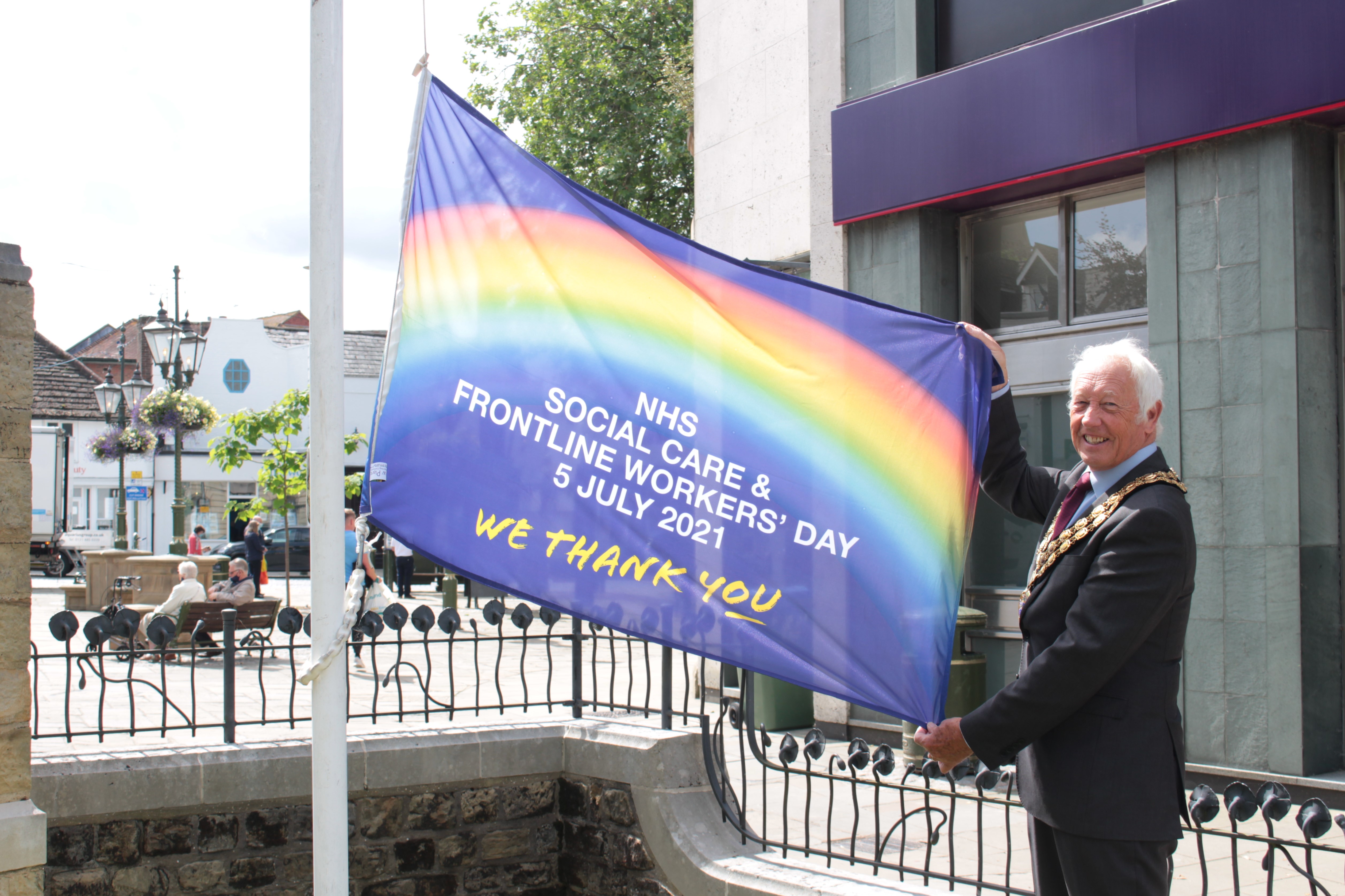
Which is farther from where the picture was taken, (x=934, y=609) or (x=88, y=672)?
(x=88, y=672)

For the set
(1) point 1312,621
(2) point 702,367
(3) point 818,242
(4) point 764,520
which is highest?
(3) point 818,242

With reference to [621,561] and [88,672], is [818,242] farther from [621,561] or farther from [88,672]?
[88,672]

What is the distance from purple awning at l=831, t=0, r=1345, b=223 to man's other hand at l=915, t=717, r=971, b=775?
528cm

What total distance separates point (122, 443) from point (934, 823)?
27.1 meters

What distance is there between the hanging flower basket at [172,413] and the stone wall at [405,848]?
20988 millimetres

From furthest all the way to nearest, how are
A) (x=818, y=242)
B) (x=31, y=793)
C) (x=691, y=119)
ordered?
(x=691, y=119) → (x=818, y=242) → (x=31, y=793)

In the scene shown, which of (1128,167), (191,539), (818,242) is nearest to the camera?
(1128,167)

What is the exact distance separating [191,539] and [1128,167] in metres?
25.5

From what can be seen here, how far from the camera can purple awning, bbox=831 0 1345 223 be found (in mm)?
6812

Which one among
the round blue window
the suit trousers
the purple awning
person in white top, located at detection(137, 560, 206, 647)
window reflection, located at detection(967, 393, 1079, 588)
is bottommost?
person in white top, located at detection(137, 560, 206, 647)

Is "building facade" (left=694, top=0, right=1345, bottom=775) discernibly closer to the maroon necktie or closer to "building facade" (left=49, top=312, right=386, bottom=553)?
the maroon necktie

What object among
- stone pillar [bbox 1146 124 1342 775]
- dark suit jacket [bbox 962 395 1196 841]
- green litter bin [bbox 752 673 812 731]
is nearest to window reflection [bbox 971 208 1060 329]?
stone pillar [bbox 1146 124 1342 775]

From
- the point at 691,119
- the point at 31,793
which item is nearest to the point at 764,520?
the point at 31,793

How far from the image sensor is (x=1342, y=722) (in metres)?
6.93
